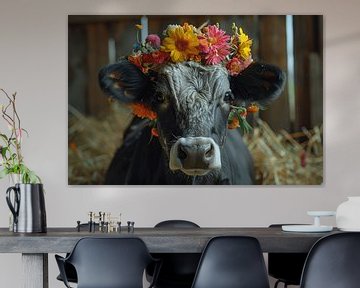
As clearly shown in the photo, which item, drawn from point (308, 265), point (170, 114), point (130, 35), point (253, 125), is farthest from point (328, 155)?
point (308, 265)

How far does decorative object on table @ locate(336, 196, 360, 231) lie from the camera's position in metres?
4.21

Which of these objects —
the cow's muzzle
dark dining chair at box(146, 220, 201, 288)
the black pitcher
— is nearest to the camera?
the black pitcher

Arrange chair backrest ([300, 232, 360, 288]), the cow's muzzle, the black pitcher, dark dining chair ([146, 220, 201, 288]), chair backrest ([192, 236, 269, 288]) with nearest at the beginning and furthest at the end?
chair backrest ([300, 232, 360, 288])
chair backrest ([192, 236, 269, 288])
the black pitcher
dark dining chair ([146, 220, 201, 288])
the cow's muzzle

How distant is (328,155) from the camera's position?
6.30 metres

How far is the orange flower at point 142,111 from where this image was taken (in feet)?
20.5

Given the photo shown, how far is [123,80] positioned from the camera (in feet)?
20.6

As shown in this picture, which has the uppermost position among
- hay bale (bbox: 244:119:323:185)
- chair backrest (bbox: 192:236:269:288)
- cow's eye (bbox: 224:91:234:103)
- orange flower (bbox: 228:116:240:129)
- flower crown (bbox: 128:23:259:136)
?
flower crown (bbox: 128:23:259:136)

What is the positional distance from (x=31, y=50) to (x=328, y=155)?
2577mm

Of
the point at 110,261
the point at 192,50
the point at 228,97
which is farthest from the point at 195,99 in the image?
the point at 110,261

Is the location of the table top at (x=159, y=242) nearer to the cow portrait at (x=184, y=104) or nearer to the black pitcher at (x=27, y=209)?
the black pitcher at (x=27, y=209)

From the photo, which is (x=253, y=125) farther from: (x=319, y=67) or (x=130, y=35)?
(x=130, y=35)

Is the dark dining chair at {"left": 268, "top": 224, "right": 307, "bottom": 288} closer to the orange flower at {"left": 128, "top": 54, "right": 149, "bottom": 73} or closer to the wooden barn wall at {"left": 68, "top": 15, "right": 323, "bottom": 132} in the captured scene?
the wooden barn wall at {"left": 68, "top": 15, "right": 323, "bottom": 132}

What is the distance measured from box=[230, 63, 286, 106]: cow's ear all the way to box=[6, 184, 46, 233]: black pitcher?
2557 millimetres

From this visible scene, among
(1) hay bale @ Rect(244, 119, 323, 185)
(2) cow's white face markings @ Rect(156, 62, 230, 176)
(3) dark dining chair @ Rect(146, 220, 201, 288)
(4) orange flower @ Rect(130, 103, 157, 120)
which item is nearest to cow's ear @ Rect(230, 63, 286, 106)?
(2) cow's white face markings @ Rect(156, 62, 230, 176)
